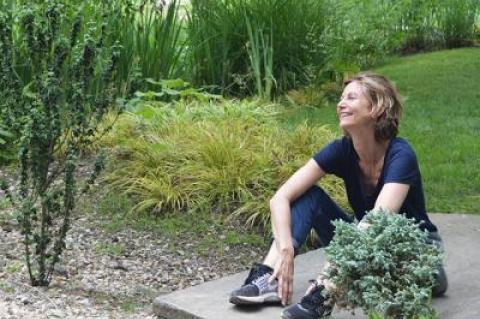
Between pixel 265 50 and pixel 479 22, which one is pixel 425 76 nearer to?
pixel 265 50

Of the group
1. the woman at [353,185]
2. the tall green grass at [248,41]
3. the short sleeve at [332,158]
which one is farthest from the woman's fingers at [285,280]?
the tall green grass at [248,41]

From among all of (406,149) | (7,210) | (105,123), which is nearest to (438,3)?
(105,123)

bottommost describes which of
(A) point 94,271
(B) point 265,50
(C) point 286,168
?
(A) point 94,271

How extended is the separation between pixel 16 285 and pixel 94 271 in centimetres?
56

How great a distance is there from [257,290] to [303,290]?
37 centimetres

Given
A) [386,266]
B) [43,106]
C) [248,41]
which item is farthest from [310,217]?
[248,41]

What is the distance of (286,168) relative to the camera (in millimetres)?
6074

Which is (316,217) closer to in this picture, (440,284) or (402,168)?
(402,168)

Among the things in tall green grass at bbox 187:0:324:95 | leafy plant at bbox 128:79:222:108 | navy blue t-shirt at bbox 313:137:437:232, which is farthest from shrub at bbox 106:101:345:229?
tall green grass at bbox 187:0:324:95

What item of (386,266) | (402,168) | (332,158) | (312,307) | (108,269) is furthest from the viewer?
(108,269)

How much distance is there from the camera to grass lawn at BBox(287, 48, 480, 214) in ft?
21.4

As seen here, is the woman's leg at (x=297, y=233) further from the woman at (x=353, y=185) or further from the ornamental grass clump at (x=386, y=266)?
the ornamental grass clump at (x=386, y=266)

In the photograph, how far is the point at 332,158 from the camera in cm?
434

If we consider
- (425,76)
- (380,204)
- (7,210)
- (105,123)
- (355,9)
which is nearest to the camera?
(380,204)
